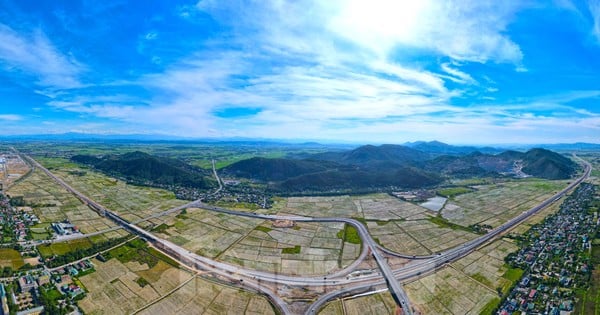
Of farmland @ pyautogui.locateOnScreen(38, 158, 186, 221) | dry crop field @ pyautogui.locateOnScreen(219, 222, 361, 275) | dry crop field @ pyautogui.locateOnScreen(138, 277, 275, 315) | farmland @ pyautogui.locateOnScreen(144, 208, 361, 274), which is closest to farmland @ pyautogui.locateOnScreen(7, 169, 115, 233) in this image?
farmland @ pyautogui.locateOnScreen(38, 158, 186, 221)

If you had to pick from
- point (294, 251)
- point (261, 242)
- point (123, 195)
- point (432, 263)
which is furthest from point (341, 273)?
point (123, 195)

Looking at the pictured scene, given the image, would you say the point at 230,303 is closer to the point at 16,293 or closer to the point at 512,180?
the point at 16,293

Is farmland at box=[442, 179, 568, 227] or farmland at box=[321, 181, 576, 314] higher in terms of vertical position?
farmland at box=[442, 179, 568, 227]

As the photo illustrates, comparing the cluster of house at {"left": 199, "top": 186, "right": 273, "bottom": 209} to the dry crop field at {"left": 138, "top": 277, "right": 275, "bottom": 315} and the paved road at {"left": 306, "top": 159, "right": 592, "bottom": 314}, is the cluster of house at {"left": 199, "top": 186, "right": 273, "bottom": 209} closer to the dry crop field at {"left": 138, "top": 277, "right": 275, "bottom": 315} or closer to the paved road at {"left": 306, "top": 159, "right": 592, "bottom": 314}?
the dry crop field at {"left": 138, "top": 277, "right": 275, "bottom": 315}

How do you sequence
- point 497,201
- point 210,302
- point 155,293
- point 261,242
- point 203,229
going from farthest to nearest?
point 497,201, point 203,229, point 261,242, point 155,293, point 210,302

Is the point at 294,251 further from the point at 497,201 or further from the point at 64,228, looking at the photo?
the point at 497,201

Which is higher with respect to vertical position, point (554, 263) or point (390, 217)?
point (554, 263)
